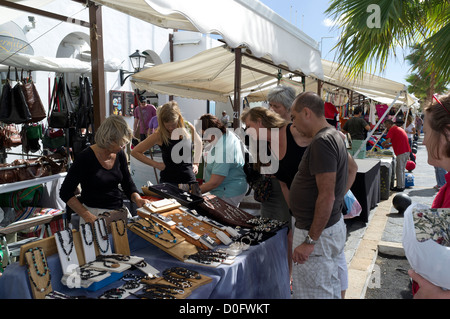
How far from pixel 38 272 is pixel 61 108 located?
3244 mm

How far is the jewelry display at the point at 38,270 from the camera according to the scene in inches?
55.8

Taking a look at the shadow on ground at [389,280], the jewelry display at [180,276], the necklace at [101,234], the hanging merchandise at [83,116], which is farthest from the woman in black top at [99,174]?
the shadow on ground at [389,280]

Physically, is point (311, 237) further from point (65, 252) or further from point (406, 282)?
point (406, 282)

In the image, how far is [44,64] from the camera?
438cm

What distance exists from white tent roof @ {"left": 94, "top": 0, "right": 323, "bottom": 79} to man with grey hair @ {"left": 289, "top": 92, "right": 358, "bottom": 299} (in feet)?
2.82

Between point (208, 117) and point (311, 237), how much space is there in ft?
5.04

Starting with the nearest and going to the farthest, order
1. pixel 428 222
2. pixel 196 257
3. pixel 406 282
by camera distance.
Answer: pixel 428 222, pixel 196 257, pixel 406 282

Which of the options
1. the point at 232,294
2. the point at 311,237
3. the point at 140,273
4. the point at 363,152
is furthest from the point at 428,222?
the point at 363,152

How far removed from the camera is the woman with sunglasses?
1192mm

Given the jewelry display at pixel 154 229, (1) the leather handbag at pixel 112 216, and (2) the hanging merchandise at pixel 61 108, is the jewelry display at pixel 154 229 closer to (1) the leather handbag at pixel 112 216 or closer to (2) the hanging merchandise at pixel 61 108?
(1) the leather handbag at pixel 112 216

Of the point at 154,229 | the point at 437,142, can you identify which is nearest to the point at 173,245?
the point at 154,229

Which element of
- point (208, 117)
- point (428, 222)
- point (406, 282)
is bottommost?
point (406, 282)

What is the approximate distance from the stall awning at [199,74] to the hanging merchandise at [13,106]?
211 cm

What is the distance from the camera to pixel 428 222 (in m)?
1.17
